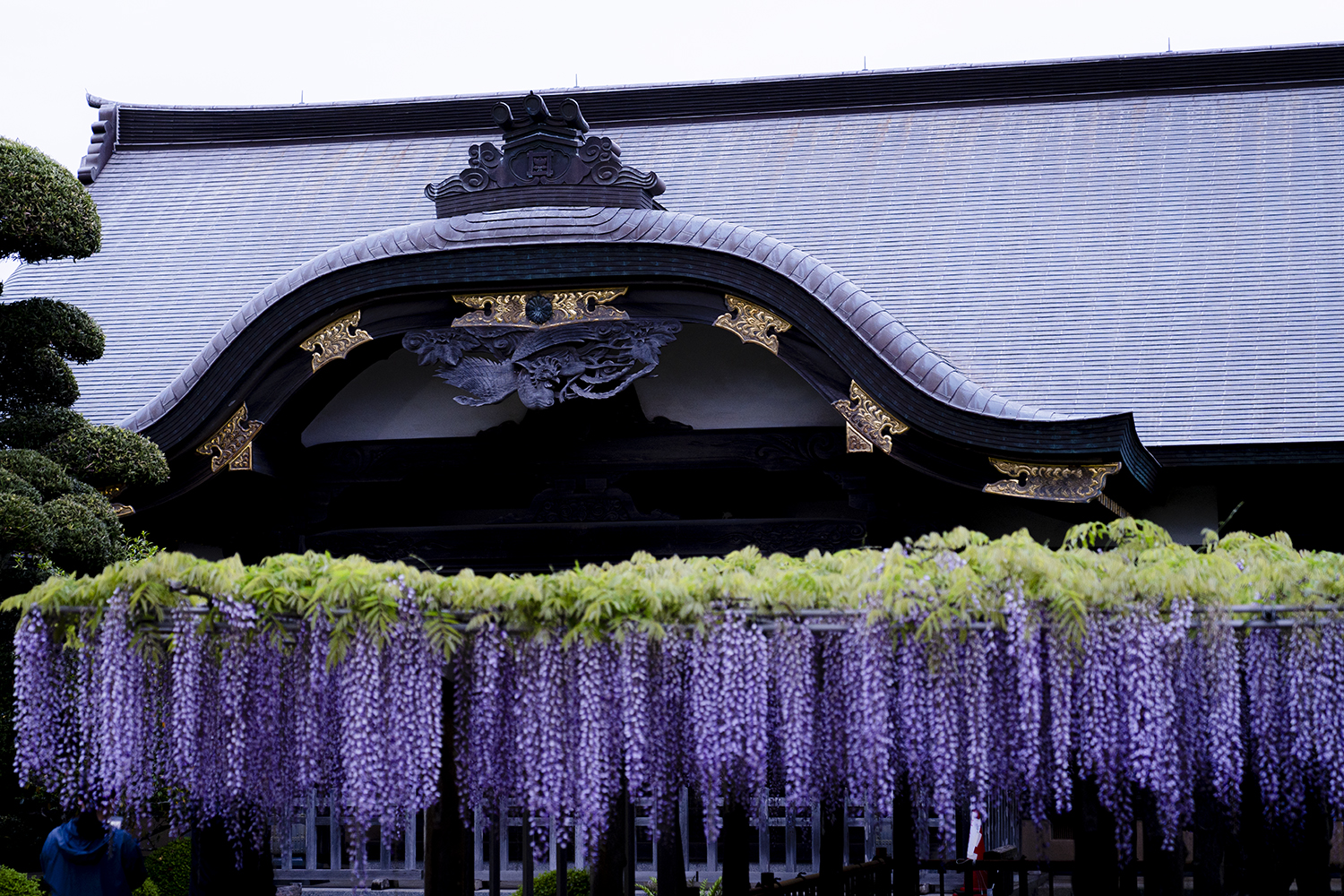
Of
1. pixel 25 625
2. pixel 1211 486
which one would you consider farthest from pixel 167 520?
pixel 1211 486

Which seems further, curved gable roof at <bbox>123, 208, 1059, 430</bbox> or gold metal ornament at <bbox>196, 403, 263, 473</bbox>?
gold metal ornament at <bbox>196, 403, 263, 473</bbox>

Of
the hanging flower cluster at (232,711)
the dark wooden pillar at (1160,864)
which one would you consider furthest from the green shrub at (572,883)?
the dark wooden pillar at (1160,864)

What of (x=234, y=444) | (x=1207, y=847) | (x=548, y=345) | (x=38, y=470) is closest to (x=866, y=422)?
(x=548, y=345)

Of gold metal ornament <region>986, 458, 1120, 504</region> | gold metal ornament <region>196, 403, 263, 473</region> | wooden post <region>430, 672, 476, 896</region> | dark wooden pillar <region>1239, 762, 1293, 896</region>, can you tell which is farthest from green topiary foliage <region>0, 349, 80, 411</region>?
dark wooden pillar <region>1239, 762, 1293, 896</region>

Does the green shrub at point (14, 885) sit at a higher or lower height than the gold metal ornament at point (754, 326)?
lower

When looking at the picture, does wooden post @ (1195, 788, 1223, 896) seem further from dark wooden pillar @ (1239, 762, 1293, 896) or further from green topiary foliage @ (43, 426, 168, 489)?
green topiary foliage @ (43, 426, 168, 489)

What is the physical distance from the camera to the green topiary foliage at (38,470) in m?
7.11

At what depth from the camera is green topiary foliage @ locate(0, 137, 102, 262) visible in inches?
281

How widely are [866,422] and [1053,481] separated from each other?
1.03 meters

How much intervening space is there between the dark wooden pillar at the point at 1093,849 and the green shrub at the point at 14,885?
5.25 metres

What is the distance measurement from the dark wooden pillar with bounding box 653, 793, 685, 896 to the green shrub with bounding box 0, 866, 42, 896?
3792 mm

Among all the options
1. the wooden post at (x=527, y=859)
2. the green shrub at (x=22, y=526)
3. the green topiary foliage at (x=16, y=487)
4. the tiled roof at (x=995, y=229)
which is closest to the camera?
the wooden post at (x=527, y=859)

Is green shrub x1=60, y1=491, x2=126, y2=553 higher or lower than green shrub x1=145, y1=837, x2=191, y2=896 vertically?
higher

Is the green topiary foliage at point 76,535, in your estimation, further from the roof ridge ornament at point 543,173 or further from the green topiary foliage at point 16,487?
the roof ridge ornament at point 543,173
